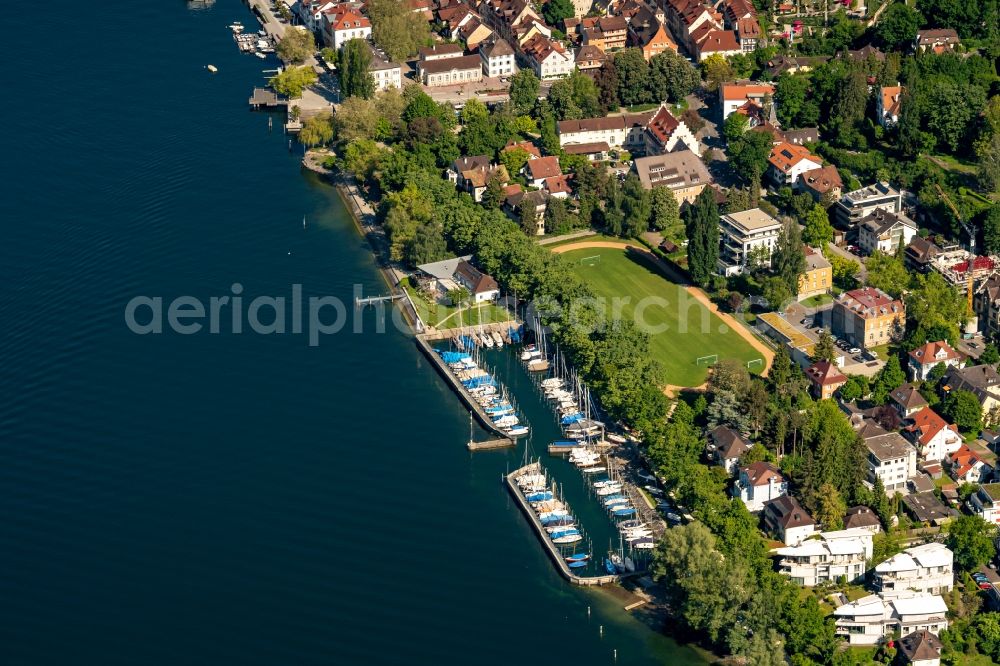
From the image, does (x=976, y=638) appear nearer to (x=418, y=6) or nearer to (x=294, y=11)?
(x=418, y=6)

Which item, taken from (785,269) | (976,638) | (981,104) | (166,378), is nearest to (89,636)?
(166,378)

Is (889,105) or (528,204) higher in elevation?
(889,105)

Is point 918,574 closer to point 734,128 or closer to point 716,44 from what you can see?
point 734,128

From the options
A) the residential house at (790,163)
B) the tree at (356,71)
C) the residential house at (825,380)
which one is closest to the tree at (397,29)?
the tree at (356,71)

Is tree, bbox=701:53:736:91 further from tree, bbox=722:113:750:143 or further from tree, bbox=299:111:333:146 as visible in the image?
tree, bbox=299:111:333:146

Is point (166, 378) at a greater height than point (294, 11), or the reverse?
point (294, 11)

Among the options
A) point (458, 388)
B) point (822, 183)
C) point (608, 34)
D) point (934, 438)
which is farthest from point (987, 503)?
point (608, 34)

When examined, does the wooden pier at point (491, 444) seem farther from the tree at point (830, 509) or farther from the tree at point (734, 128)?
the tree at point (734, 128)
